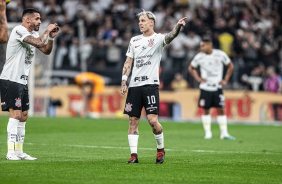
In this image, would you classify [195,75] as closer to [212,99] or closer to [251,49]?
[212,99]

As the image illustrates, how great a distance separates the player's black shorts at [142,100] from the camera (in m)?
11.0

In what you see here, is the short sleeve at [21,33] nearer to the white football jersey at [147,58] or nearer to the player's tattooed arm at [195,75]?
the white football jersey at [147,58]

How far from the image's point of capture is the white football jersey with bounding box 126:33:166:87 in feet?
36.5

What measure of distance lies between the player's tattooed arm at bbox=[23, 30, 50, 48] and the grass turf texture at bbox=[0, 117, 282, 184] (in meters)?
1.91

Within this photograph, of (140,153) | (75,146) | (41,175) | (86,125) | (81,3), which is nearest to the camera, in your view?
(41,175)

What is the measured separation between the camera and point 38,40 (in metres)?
10.7

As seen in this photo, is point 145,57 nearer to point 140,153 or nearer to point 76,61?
point 140,153

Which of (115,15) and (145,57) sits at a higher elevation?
(115,15)

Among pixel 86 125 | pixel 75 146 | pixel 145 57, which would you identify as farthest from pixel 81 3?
pixel 145 57

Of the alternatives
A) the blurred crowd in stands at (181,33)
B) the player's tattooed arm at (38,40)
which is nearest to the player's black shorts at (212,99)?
the player's tattooed arm at (38,40)

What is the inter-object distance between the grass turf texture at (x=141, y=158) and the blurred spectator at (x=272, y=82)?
6.71m

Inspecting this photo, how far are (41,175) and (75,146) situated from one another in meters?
5.37

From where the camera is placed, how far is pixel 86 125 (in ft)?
73.0

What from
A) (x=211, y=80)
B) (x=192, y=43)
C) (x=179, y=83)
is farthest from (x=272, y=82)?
(x=211, y=80)
